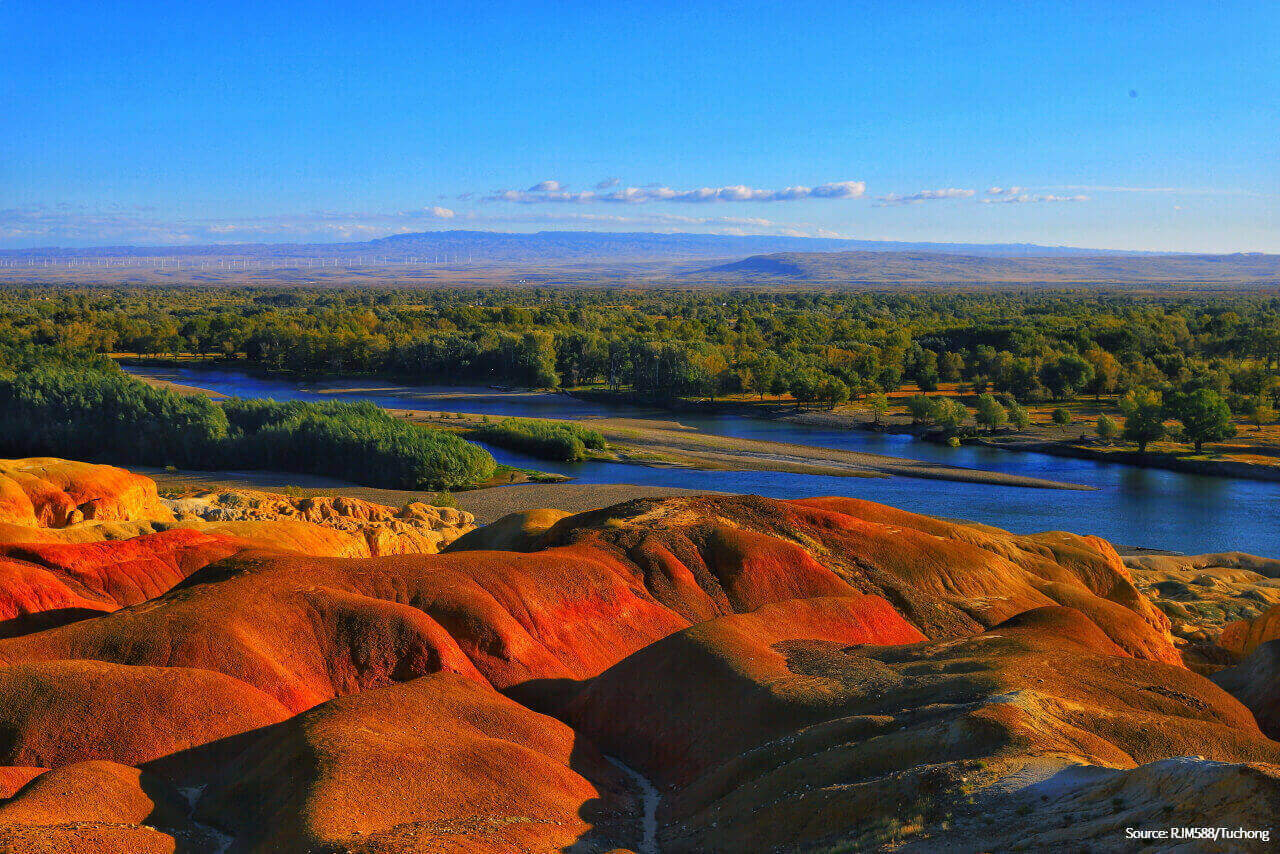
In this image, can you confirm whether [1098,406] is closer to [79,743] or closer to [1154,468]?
[1154,468]

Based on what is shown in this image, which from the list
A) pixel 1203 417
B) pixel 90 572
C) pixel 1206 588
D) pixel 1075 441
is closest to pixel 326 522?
pixel 90 572

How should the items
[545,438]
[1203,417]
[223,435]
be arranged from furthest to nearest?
[545,438]
[1203,417]
[223,435]

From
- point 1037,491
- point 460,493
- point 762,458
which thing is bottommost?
point 460,493

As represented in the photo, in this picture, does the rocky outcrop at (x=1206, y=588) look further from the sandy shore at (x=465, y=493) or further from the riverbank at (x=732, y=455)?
the sandy shore at (x=465, y=493)

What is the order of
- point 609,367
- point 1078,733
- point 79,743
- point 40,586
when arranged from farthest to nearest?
point 609,367 → point 40,586 → point 79,743 → point 1078,733

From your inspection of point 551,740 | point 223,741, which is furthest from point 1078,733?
point 223,741

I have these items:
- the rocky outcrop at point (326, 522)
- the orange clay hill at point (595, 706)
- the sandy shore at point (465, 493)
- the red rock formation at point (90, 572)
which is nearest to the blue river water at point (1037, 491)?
the sandy shore at point (465, 493)

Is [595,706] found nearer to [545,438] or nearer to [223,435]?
[223,435]
